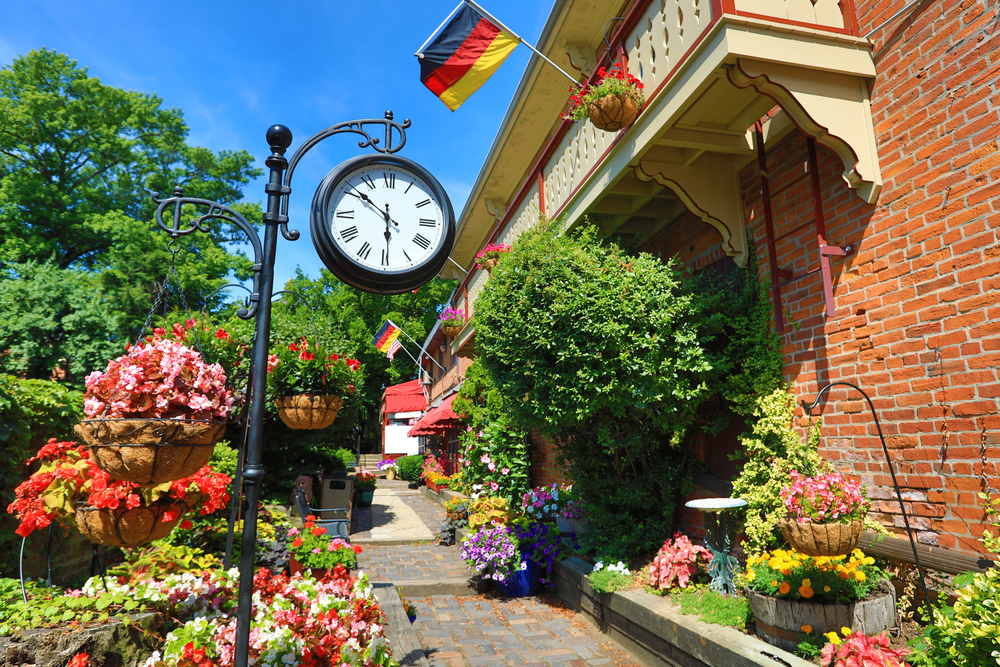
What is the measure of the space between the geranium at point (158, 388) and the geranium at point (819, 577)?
3795 millimetres

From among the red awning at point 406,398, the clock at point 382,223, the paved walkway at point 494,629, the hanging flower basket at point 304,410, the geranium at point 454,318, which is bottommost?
the paved walkway at point 494,629

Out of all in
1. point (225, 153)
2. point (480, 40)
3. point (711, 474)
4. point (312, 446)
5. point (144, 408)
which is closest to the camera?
point (144, 408)

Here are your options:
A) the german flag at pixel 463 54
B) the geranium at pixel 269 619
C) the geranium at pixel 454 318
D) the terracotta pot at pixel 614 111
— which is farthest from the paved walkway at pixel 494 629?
the geranium at pixel 454 318

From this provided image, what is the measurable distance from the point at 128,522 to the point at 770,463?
4.92 meters

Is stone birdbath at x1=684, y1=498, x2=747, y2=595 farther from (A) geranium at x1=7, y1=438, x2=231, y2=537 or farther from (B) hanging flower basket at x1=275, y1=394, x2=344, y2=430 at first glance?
(A) geranium at x1=7, y1=438, x2=231, y2=537

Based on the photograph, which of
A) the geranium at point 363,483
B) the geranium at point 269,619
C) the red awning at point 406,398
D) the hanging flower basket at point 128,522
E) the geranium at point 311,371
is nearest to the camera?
the geranium at point 269,619

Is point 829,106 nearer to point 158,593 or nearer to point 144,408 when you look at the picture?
point 144,408

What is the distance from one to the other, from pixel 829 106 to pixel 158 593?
599 centimetres

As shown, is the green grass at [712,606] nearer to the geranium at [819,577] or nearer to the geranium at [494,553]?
the geranium at [819,577]

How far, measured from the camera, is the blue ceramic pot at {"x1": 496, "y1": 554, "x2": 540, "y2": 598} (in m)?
7.09

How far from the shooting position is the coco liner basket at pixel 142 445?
281 cm

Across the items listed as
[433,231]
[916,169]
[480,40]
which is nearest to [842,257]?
[916,169]

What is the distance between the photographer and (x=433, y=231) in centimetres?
325

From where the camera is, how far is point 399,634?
171 inches
